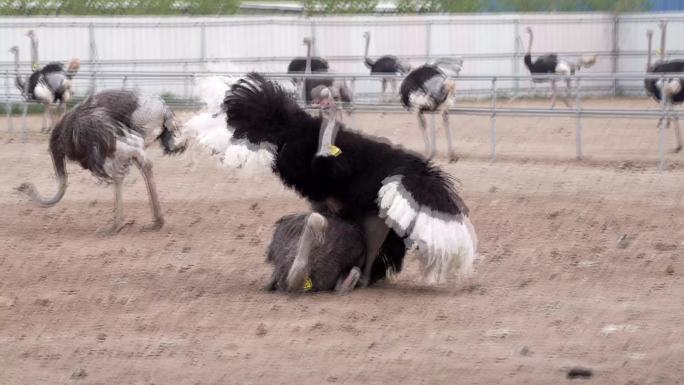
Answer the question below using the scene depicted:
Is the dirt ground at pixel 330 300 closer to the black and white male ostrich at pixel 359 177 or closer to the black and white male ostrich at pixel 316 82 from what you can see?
the black and white male ostrich at pixel 359 177

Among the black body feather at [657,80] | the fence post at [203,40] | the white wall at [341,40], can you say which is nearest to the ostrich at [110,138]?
the black body feather at [657,80]

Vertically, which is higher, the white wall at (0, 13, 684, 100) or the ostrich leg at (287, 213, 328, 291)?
the white wall at (0, 13, 684, 100)

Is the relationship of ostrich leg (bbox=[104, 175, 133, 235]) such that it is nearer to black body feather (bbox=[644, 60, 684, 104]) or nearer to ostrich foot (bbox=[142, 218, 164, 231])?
ostrich foot (bbox=[142, 218, 164, 231])

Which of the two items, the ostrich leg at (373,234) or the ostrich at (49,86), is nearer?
the ostrich leg at (373,234)

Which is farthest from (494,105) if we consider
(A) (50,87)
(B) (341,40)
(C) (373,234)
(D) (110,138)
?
(B) (341,40)

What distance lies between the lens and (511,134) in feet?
53.3

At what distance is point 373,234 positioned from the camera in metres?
6.97

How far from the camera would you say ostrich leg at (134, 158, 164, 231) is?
371 inches

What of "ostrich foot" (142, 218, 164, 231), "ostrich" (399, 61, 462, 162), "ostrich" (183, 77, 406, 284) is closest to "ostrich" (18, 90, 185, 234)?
"ostrich foot" (142, 218, 164, 231)

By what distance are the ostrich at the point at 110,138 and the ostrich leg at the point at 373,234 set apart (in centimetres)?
271

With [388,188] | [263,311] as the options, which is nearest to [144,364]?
[263,311]

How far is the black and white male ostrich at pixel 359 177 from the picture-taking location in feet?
21.9

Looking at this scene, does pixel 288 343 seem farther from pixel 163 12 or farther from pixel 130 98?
pixel 163 12

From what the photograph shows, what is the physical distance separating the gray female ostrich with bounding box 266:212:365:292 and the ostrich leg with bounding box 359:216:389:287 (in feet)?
0.11
